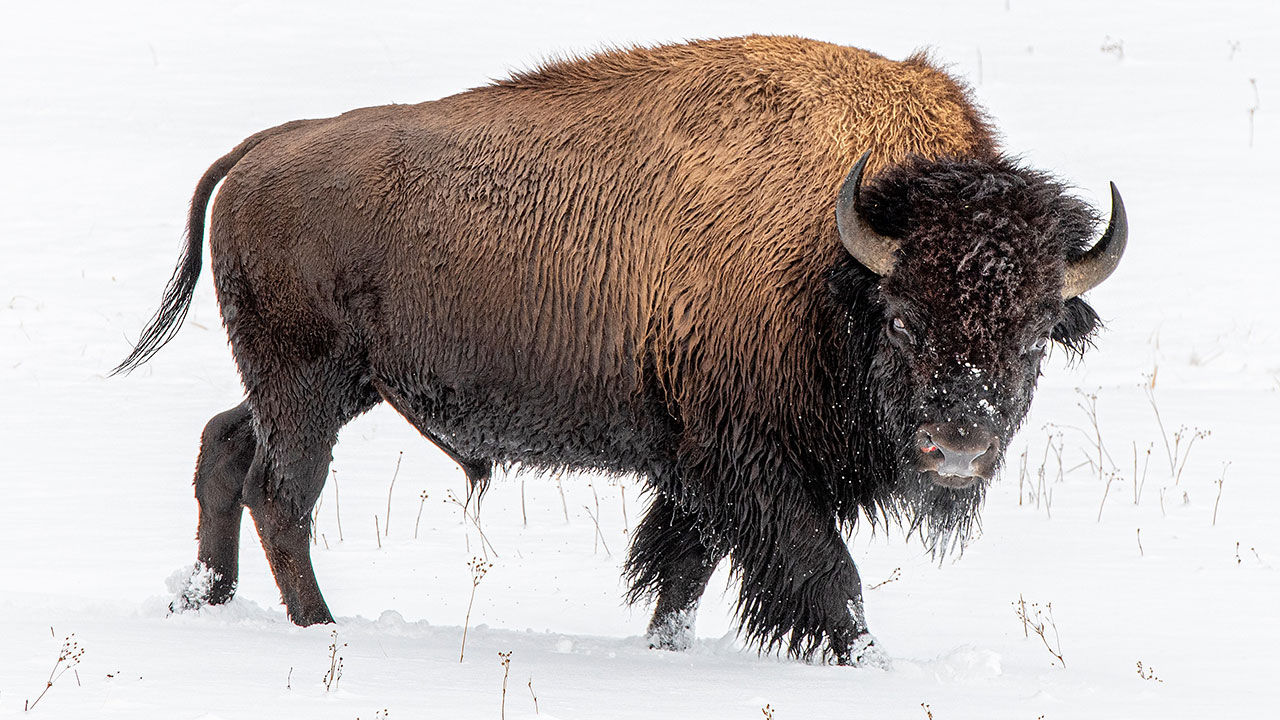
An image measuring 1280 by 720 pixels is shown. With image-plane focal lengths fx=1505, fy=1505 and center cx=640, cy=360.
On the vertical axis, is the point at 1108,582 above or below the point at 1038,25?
below

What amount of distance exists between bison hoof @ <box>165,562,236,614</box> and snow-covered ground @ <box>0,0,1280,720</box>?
0.29ft

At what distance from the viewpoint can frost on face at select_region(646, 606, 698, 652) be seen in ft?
16.4

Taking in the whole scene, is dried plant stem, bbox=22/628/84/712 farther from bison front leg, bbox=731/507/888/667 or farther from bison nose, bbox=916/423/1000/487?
bison nose, bbox=916/423/1000/487

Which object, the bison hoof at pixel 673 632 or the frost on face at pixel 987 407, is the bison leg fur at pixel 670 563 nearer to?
the bison hoof at pixel 673 632

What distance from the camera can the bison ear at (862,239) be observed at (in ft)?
14.5

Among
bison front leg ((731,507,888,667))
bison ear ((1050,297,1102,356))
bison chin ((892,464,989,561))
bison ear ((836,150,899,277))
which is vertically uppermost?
bison ear ((836,150,899,277))

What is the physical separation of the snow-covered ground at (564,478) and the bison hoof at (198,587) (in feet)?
0.29

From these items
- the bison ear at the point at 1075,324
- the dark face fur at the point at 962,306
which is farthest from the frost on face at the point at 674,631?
the bison ear at the point at 1075,324

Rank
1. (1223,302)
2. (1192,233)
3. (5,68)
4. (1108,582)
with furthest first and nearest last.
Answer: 1. (5,68)
2. (1192,233)
3. (1223,302)
4. (1108,582)

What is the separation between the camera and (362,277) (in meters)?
5.27

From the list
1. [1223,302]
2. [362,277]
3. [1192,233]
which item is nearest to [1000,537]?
[362,277]

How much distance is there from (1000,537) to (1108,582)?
0.82 metres

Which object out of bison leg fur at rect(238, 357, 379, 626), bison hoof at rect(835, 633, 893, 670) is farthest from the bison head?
bison leg fur at rect(238, 357, 379, 626)

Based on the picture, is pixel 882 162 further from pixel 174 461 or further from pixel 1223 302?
pixel 1223 302
